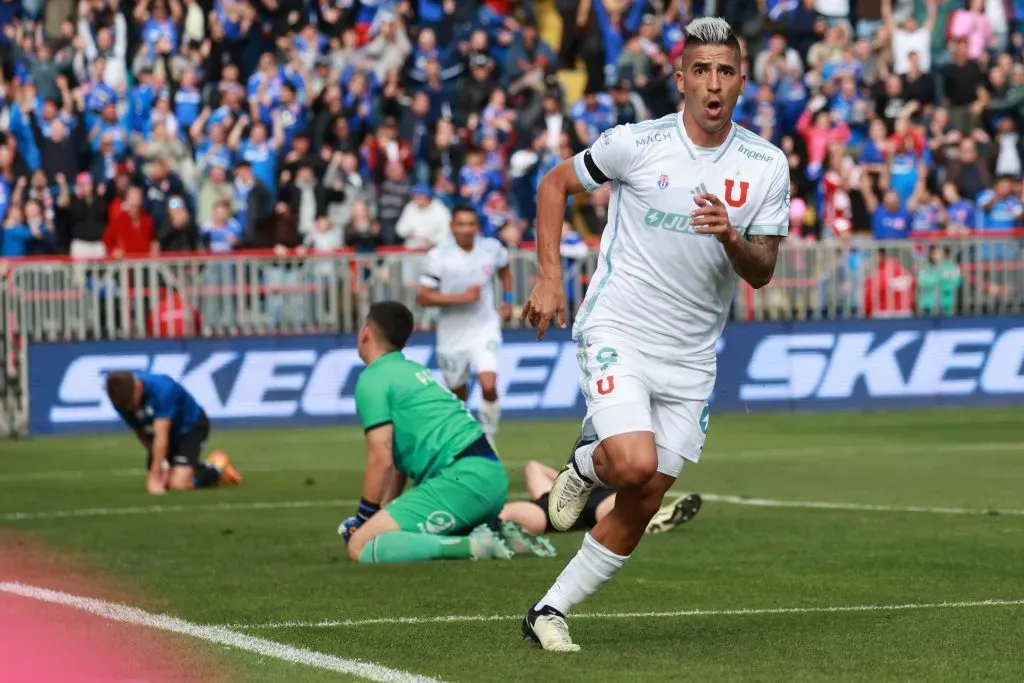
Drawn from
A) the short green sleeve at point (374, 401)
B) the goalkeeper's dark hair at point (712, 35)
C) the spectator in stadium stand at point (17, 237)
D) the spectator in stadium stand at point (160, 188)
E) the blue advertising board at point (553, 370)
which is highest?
the goalkeeper's dark hair at point (712, 35)

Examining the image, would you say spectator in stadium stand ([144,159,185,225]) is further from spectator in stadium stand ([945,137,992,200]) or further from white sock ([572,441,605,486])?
white sock ([572,441,605,486])

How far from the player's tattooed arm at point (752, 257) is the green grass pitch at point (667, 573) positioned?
143 cm

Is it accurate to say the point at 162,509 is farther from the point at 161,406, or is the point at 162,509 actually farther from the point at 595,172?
the point at 595,172

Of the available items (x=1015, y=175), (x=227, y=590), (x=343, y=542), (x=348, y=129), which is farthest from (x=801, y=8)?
(x=227, y=590)

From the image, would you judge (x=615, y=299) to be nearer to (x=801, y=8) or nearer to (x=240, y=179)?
(x=240, y=179)

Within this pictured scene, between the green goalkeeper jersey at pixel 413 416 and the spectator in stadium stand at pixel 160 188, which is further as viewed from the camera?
the spectator in stadium stand at pixel 160 188

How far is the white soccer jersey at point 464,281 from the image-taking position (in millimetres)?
19438

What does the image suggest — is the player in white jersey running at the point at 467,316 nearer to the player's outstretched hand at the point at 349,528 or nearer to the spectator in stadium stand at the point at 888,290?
the spectator in stadium stand at the point at 888,290

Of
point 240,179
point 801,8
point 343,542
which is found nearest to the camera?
point 343,542

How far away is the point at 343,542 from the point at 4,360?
12911 millimetres

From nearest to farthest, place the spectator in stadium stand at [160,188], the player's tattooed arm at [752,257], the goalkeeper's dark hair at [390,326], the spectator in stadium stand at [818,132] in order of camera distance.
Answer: the player's tattooed arm at [752,257] → the goalkeeper's dark hair at [390,326] → the spectator in stadium stand at [160,188] → the spectator in stadium stand at [818,132]

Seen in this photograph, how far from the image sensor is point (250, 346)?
24766 mm

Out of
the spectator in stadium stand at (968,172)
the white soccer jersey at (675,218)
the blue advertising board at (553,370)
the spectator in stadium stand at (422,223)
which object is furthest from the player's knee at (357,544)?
the spectator in stadium stand at (968,172)

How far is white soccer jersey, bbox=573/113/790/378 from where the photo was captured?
7.96 m
